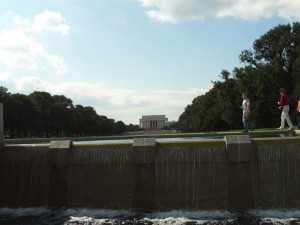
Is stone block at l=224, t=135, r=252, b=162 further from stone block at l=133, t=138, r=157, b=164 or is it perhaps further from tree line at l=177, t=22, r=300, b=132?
tree line at l=177, t=22, r=300, b=132

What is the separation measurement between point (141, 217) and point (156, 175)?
188 centimetres

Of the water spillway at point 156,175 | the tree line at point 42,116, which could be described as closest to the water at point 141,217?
the water spillway at point 156,175

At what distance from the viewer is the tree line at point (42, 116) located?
308 ft

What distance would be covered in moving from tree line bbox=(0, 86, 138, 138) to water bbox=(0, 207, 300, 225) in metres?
74.5

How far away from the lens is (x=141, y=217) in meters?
16.2

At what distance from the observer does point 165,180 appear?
17.3 m

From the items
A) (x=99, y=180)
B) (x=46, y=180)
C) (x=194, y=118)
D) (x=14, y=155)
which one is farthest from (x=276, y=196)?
(x=194, y=118)

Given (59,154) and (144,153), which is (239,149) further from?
(59,154)

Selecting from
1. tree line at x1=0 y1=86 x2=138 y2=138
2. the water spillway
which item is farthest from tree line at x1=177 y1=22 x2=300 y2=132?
the water spillway

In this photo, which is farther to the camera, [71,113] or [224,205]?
[71,113]

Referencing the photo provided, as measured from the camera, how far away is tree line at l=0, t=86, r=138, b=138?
93831 mm

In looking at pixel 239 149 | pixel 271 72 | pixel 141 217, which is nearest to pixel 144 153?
pixel 141 217

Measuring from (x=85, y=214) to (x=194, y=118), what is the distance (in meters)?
123

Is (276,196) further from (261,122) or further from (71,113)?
(71,113)
